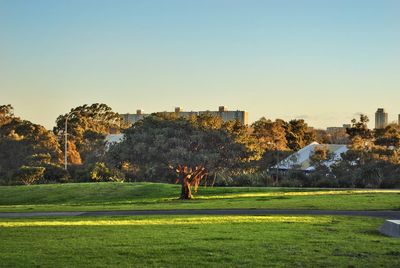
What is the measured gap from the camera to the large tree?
61406 millimetres

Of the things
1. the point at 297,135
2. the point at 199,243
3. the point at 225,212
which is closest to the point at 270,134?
the point at 297,135

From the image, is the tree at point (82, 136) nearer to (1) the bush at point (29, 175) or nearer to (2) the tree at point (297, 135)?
(1) the bush at point (29, 175)

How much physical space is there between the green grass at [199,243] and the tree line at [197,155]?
1589 cm

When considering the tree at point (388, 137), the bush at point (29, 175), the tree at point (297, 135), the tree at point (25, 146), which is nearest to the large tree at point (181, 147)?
the bush at point (29, 175)

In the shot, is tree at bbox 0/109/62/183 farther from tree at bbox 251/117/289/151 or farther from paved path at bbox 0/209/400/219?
paved path at bbox 0/209/400/219

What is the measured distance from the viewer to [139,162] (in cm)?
6359

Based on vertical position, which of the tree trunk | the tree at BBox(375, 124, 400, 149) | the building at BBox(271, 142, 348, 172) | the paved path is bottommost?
the paved path

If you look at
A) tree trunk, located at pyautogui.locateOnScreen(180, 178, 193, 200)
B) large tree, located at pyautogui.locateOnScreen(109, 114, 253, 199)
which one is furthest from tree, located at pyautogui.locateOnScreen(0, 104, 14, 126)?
tree trunk, located at pyautogui.locateOnScreen(180, 178, 193, 200)

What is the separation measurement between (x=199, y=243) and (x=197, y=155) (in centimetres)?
4672

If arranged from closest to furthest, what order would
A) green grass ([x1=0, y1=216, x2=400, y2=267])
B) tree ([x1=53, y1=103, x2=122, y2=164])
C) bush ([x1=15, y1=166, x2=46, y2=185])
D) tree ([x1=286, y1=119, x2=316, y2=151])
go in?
green grass ([x1=0, y1=216, x2=400, y2=267]) < bush ([x1=15, y1=166, x2=46, y2=185]) < tree ([x1=53, y1=103, x2=122, y2=164]) < tree ([x1=286, y1=119, x2=316, y2=151])

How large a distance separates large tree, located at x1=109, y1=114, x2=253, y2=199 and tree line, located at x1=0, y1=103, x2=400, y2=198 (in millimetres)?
→ 106

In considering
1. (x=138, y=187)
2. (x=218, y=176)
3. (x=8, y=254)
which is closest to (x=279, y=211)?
(x=8, y=254)

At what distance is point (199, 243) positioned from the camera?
1447 centimetres

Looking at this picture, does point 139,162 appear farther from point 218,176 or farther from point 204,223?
point 204,223
